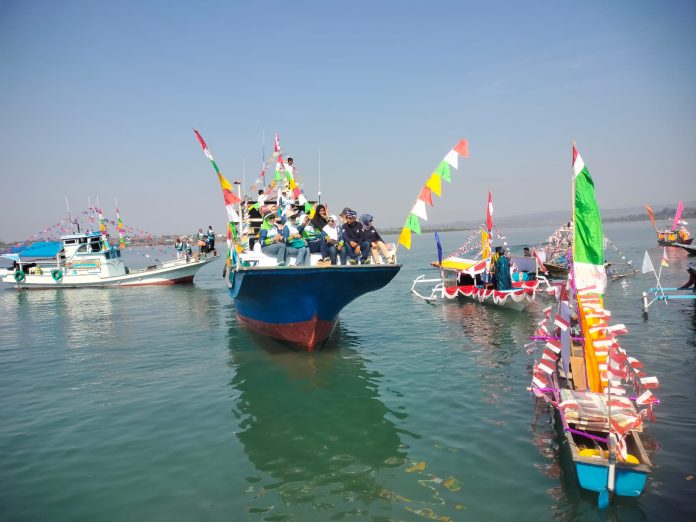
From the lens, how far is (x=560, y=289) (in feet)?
25.0

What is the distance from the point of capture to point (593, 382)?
688 cm

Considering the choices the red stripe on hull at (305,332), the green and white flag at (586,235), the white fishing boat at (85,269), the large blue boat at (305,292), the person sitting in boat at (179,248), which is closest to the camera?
the green and white flag at (586,235)

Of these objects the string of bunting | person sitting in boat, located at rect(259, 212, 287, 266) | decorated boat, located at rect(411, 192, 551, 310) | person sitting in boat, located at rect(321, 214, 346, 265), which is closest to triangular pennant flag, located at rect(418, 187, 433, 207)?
the string of bunting

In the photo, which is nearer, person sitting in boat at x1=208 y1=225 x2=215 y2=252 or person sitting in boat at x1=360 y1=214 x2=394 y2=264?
person sitting in boat at x1=360 y1=214 x2=394 y2=264

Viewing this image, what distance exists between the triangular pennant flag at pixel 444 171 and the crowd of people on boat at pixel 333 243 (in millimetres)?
1992

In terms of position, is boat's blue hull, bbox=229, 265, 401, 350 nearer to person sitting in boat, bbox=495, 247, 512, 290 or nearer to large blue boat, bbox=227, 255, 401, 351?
large blue boat, bbox=227, 255, 401, 351

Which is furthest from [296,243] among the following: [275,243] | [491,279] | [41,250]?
[41,250]

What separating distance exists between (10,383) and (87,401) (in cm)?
321

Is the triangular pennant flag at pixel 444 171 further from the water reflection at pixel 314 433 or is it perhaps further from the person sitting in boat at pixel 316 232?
the water reflection at pixel 314 433

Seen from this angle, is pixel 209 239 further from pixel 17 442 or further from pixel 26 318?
pixel 17 442

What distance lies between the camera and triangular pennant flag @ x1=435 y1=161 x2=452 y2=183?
34.3 feet

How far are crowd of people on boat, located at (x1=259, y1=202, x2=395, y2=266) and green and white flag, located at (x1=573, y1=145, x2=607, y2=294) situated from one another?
464cm

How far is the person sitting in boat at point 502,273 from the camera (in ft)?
61.8

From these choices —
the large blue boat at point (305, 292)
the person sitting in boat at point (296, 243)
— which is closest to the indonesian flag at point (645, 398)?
the large blue boat at point (305, 292)
